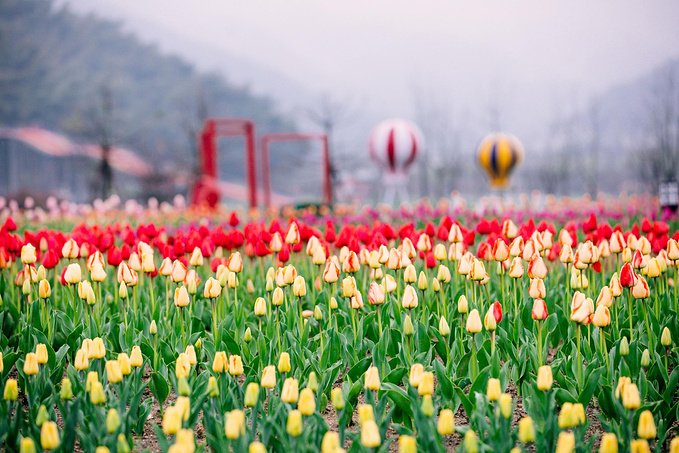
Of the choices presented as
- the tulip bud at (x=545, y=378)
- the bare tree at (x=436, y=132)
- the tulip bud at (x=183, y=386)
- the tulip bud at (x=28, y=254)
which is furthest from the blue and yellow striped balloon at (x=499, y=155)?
the tulip bud at (x=183, y=386)

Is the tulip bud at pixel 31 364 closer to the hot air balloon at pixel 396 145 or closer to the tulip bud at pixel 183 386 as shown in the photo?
the tulip bud at pixel 183 386

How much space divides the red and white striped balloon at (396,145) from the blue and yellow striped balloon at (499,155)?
12.2 ft

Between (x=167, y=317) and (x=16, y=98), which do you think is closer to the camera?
(x=167, y=317)

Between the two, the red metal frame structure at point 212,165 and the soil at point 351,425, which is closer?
the soil at point 351,425

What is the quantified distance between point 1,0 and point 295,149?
2885 cm

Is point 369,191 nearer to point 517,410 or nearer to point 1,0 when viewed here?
point 1,0

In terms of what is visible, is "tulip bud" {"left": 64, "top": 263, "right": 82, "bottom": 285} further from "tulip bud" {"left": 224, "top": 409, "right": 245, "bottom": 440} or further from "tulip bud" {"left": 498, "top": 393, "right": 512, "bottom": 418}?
"tulip bud" {"left": 498, "top": 393, "right": 512, "bottom": 418}

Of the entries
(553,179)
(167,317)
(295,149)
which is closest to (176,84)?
(295,149)

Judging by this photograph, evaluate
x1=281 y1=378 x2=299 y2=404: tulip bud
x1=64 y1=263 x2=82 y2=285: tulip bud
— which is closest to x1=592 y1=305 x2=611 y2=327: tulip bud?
x1=281 y1=378 x2=299 y2=404: tulip bud

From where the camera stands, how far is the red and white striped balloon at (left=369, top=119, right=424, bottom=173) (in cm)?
1623

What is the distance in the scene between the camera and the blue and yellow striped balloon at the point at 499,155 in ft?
63.6

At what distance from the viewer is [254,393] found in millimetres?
2041

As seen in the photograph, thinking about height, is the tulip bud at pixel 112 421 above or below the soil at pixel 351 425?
above

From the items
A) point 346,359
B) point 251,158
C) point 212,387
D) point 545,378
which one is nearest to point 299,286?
point 346,359
